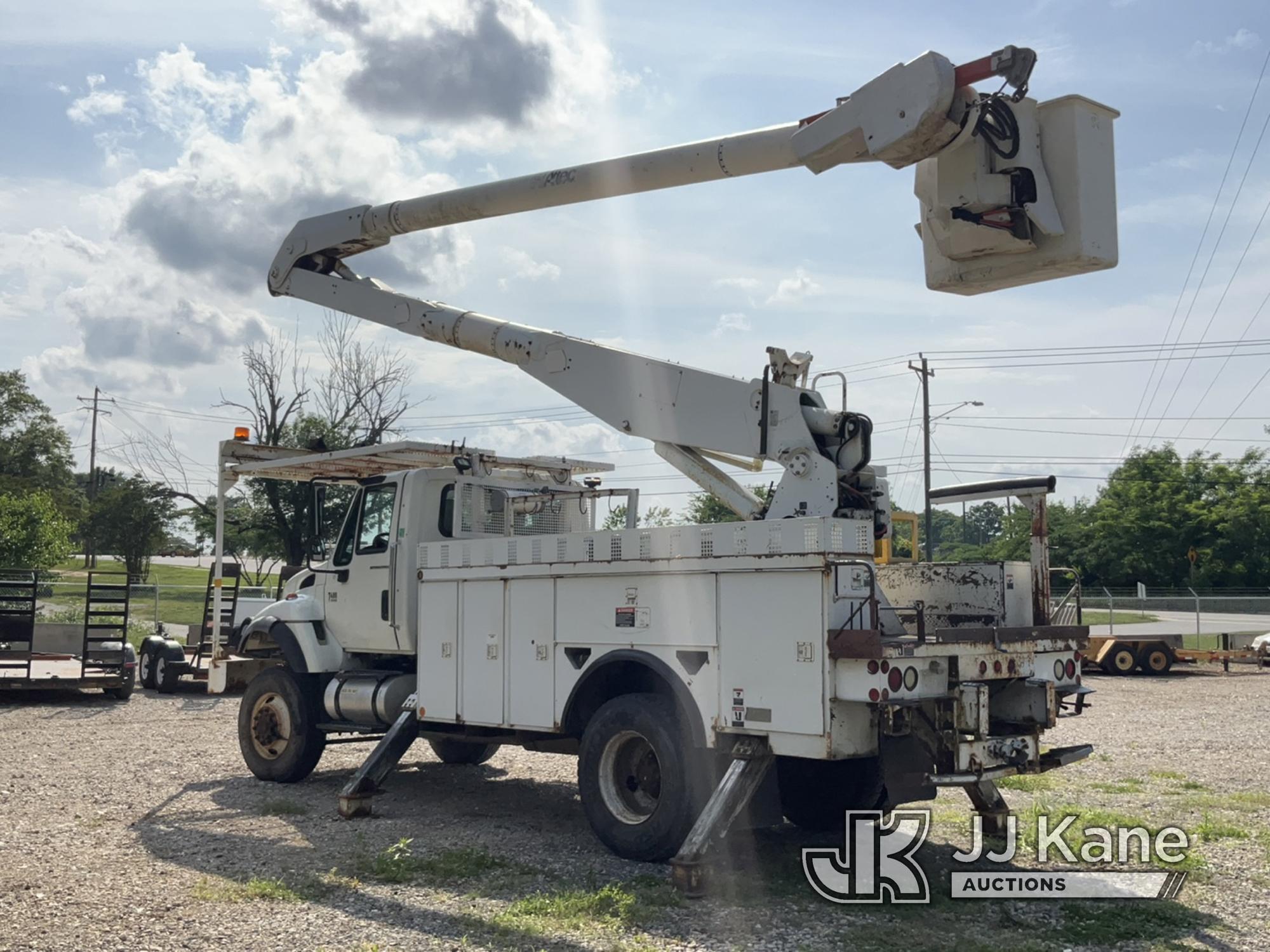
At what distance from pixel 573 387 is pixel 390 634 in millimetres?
2928

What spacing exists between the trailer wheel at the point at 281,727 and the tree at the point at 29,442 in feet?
229

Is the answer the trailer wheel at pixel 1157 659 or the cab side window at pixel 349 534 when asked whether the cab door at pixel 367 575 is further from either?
the trailer wheel at pixel 1157 659

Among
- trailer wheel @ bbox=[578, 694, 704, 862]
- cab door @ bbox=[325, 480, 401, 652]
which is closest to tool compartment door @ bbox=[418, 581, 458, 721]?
cab door @ bbox=[325, 480, 401, 652]

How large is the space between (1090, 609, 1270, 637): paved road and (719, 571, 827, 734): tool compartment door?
31409mm

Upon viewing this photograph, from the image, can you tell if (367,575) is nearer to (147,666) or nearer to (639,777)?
(639,777)

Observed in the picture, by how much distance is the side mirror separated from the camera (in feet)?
36.7

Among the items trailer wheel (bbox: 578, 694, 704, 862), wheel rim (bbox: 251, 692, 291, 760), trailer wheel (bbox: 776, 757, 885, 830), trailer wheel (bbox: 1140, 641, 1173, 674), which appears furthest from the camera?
trailer wheel (bbox: 1140, 641, 1173, 674)

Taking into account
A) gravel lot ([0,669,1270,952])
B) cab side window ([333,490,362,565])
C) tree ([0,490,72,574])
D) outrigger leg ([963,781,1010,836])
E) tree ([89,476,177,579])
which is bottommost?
gravel lot ([0,669,1270,952])

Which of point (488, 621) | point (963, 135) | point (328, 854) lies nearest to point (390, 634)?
point (488, 621)

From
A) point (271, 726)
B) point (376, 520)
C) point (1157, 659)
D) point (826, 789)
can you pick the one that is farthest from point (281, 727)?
point (1157, 659)

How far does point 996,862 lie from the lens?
8.41 m

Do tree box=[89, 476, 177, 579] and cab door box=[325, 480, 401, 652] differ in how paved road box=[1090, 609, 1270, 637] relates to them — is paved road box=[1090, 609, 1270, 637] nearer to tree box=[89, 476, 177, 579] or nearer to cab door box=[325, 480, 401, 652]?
cab door box=[325, 480, 401, 652]

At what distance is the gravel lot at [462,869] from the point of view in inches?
259

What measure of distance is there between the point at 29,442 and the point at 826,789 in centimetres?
8013
